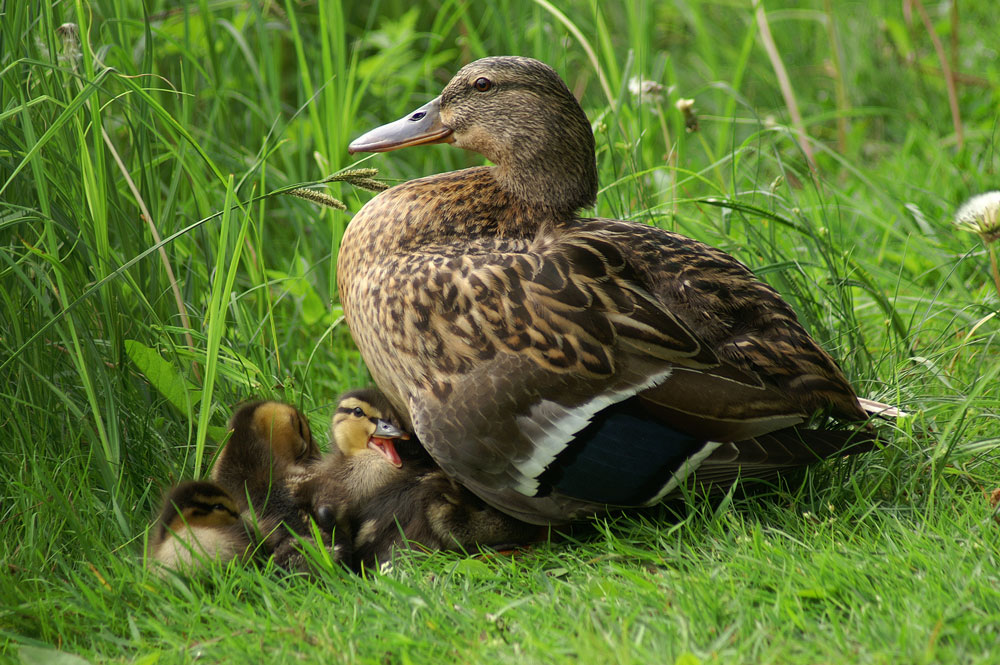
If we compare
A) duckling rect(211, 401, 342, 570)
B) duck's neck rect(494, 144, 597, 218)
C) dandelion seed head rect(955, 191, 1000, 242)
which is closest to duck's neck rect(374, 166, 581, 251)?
duck's neck rect(494, 144, 597, 218)

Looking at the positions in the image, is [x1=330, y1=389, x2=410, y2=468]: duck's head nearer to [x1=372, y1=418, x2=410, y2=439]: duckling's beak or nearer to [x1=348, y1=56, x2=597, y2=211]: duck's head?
[x1=372, y1=418, x2=410, y2=439]: duckling's beak

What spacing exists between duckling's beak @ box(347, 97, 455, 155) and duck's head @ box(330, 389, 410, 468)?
0.79 m

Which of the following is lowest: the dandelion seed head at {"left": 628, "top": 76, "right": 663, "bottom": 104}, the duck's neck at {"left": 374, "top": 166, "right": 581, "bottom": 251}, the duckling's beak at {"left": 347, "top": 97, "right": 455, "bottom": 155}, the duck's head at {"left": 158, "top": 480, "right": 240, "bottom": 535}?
the duck's head at {"left": 158, "top": 480, "right": 240, "bottom": 535}

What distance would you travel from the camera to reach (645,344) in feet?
9.06

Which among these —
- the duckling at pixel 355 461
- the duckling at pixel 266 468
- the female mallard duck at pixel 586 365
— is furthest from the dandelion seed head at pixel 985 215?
the duckling at pixel 266 468

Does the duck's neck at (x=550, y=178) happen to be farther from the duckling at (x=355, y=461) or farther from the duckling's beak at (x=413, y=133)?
the duckling at (x=355, y=461)

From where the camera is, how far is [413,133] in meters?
3.33

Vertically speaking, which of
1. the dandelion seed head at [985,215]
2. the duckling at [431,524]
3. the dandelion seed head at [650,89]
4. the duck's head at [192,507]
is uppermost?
the dandelion seed head at [650,89]

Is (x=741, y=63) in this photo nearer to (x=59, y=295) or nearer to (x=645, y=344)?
(x=645, y=344)

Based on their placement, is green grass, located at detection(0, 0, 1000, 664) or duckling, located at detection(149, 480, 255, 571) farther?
duckling, located at detection(149, 480, 255, 571)

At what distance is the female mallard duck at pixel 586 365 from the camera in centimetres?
275

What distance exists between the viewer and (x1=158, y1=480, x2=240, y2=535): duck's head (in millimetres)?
2705

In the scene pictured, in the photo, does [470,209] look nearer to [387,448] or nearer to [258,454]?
[387,448]

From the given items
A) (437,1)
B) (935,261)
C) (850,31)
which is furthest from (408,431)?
(850,31)
